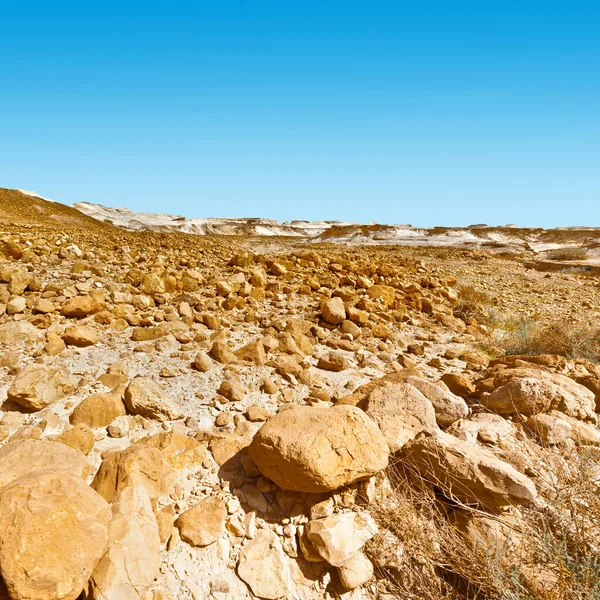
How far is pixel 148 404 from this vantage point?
2311 millimetres

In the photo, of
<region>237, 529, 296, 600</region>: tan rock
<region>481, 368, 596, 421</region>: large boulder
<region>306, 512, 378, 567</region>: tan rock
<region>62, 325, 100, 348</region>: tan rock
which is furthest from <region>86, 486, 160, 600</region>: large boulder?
<region>481, 368, 596, 421</region>: large boulder

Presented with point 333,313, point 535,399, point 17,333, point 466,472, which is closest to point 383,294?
point 333,313

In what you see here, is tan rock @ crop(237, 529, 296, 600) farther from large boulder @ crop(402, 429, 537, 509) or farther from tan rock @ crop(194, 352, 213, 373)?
tan rock @ crop(194, 352, 213, 373)

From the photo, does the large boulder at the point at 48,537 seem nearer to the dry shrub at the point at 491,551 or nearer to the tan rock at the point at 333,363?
the dry shrub at the point at 491,551

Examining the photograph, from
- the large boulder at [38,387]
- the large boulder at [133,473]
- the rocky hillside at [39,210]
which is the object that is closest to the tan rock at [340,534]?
the large boulder at [133,473]

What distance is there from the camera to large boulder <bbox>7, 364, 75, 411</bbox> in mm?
2217

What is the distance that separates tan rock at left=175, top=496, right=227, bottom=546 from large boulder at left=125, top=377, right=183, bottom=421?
2.19ft

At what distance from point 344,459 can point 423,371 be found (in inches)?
76.1

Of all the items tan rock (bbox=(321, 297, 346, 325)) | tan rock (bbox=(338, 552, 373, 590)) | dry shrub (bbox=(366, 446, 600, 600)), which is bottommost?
tan rock (bbox=(338, 552, 373, 590))

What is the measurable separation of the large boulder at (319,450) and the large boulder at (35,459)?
79cm

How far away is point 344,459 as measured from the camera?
1.83 metres

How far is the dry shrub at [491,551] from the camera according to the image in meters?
1.56

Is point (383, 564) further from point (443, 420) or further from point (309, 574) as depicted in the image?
point (443, 420)

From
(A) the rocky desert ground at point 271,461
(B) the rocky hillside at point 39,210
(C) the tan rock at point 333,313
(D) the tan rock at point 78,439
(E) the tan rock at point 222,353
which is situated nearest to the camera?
(A) the rocky desert ground at point 271,461
